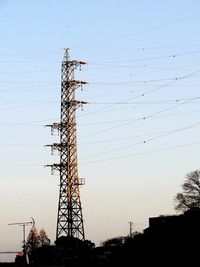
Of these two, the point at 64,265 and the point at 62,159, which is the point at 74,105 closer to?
the point at 62,159

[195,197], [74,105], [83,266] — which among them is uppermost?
[74,105]

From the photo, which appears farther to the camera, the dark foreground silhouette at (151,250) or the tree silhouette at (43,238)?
the tree silhouette at (43,238)

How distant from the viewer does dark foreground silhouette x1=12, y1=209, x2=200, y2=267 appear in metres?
62.5

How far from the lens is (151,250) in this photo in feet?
221

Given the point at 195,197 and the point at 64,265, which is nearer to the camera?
the point at 64,265

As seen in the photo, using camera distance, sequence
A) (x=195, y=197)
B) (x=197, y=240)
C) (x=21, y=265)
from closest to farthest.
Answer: (x=197, y=240) → (x=21, y=265) → (x=195, y=197)

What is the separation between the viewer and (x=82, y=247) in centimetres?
7731

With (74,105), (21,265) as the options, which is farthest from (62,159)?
(21,265)

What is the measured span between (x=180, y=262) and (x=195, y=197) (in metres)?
49.4

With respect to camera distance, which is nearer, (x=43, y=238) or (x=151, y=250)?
(x=151, y=250)

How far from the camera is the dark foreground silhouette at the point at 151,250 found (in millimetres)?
62469

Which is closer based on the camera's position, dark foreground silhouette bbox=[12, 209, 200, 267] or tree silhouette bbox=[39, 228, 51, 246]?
dark foreground silhouette bbox=[12, 209, 200, 267]

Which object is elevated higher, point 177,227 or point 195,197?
point 195,197

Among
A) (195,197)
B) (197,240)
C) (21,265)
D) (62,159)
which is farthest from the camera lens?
(195,197)
